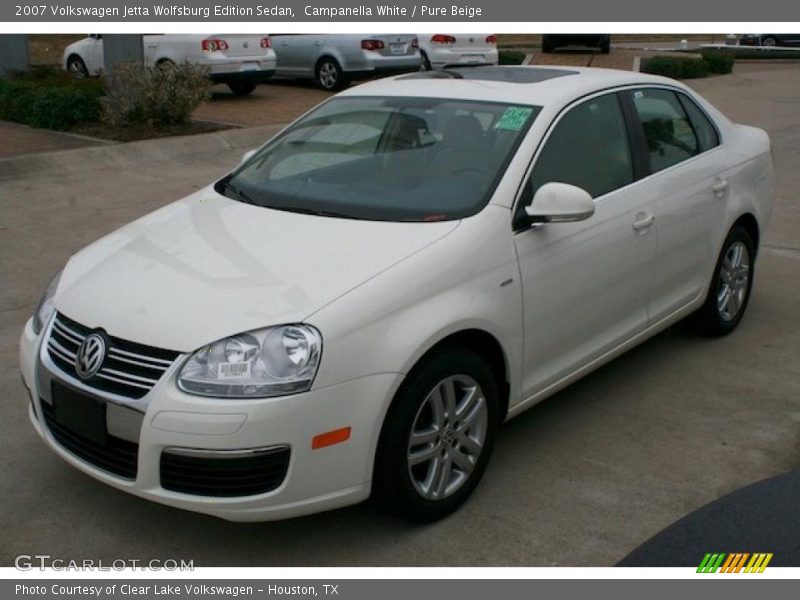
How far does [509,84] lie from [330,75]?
1366 cm

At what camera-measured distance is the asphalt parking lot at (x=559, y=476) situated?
12.8ft

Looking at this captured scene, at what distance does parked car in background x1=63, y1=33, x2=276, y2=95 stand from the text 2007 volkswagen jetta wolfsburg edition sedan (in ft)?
36.7

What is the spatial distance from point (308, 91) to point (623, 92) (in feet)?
44.2

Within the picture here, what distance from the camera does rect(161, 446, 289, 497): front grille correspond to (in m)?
3.54

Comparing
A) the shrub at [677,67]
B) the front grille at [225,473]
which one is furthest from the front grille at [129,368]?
the shrub at [677,67]

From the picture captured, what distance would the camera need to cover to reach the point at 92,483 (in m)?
4.37

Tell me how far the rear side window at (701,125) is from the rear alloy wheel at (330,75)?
41.8ft

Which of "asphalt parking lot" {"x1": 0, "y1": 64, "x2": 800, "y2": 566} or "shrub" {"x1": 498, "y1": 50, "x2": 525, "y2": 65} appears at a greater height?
"shrub" {"x1": 498, "y1": 50, "x2": 525, "y2": 65}

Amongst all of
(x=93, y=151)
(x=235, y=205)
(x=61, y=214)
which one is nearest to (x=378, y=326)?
(x=235, y=205)

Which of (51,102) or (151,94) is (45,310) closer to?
(151,94)

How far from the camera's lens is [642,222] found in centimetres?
504

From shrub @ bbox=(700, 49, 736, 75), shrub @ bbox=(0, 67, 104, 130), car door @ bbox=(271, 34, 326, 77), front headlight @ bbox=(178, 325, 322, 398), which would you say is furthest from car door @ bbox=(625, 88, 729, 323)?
shrub @ bbox=(700, 49, 736, 75)

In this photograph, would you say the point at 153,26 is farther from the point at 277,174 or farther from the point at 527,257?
the point at 527,257

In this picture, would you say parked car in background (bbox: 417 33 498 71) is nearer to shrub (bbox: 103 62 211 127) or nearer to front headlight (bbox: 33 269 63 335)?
shrub (bbox: 103 62 211 127)
